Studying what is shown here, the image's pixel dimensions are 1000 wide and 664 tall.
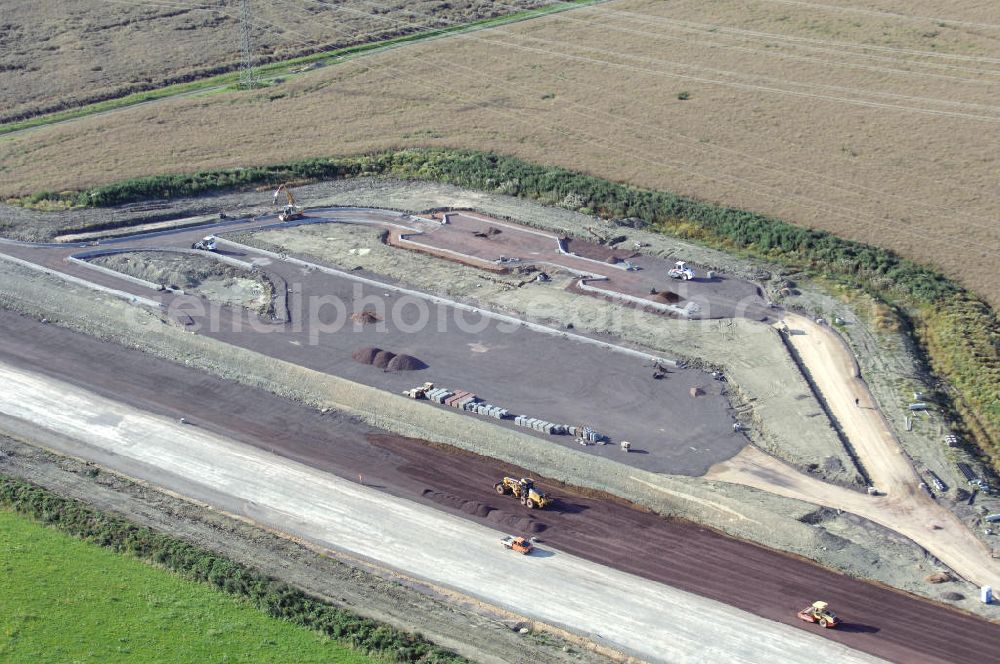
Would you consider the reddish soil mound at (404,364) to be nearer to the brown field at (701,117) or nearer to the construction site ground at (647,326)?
the construction site ground at (647,326)

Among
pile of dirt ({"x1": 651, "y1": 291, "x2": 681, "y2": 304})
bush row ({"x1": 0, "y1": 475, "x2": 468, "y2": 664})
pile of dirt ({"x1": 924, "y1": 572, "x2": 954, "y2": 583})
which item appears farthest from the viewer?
pile of dirt ({"x1": 651, "y1": 291, "x2": 681, "y2": 304})

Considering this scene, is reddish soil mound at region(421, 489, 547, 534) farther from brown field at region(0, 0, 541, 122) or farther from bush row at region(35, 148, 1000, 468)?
brown field at region(0, 0, 541, 122)

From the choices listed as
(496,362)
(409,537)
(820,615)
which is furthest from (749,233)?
(409,537)

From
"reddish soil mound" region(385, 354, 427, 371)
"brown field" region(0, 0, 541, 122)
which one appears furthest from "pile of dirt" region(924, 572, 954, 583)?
"brown field" region(0, 0, 541, 122)

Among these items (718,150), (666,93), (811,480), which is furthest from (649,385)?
(666,93)

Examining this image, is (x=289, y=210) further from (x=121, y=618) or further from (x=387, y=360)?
(x=121, y=618)

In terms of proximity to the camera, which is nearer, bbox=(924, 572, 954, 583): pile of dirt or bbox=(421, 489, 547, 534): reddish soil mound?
bbox=(924, 572, 954, 583): pile of dirt

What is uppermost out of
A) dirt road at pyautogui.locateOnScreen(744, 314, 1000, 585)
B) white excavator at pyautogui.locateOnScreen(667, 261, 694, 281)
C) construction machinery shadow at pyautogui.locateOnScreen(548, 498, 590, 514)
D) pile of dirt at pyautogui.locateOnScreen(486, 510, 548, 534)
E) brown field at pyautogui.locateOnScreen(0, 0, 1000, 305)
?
brown field at pyautogui.locateOnScreen(0, 0, 1000, 305)
